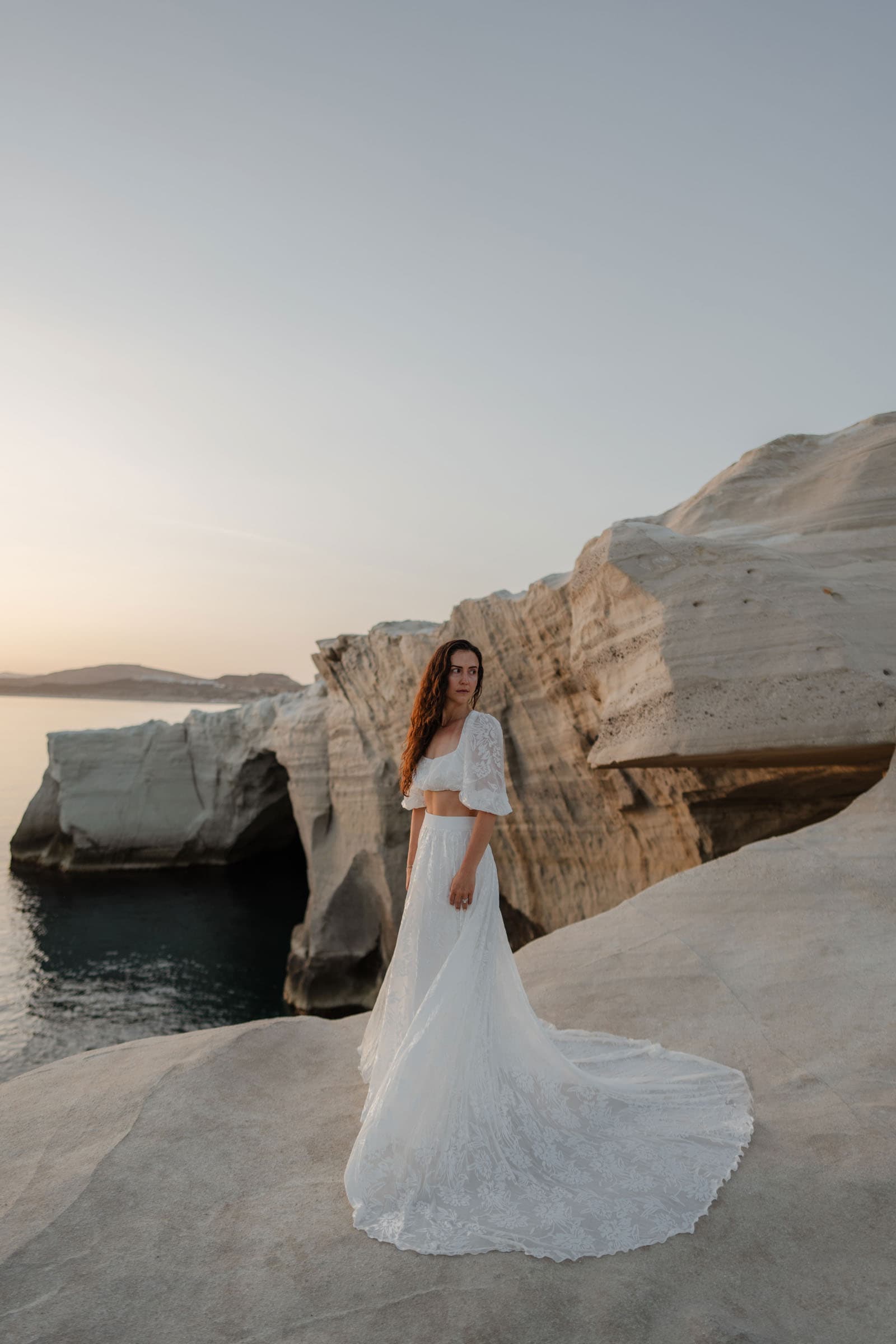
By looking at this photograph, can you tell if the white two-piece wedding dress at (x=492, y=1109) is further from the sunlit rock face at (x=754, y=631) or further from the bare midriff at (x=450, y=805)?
the sunlit rock face at (x=754, y=631)

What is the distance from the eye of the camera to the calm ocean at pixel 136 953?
52.0ft

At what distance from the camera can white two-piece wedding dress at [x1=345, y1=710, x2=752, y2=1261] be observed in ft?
8.55

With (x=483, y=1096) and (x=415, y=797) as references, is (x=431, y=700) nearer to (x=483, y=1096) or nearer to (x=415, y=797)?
(x=415, y=797)

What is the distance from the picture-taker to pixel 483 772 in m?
3.43

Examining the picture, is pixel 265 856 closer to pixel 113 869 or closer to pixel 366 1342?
pixel 113 869

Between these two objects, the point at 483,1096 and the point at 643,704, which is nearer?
the point at 483,1096

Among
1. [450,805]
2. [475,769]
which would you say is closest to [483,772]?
[475,769]

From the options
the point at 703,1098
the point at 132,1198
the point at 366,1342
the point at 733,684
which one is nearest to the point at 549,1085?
the point at 703,1098

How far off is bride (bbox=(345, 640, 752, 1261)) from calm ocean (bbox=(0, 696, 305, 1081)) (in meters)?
11.2

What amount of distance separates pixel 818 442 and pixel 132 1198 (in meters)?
9.85

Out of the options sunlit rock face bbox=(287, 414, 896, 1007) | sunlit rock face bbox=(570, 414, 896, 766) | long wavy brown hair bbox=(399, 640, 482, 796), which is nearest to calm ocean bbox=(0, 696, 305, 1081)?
sunlit rock face bbox=(287, 414, 896, 1007)

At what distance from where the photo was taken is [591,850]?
12.0 meters

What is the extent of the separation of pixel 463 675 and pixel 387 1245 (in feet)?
6.73

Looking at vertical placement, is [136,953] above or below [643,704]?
below
